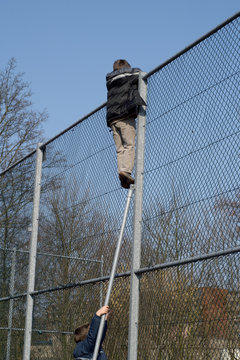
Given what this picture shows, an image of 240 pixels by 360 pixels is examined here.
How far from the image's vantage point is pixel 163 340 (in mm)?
4453

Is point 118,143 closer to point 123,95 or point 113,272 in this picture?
point 123,95

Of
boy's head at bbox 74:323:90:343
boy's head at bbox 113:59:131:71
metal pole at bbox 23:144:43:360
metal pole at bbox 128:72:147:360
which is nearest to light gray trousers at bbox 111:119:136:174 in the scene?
metal pole at bbox 128:72:147:360

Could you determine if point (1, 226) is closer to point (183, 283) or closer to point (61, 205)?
point (61, 205)

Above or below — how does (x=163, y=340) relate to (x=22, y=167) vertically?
below

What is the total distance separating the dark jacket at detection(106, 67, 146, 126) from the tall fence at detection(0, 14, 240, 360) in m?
0.14

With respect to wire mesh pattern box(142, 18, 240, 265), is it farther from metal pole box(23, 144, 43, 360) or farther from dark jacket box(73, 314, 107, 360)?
metal pole box(23, 144, 43, 360)

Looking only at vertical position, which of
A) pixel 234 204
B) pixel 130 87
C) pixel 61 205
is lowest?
pixel 234 204

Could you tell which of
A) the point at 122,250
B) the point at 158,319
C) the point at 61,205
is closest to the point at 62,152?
the point at 61,205

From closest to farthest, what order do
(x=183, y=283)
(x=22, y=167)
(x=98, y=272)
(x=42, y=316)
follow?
(x=183, y=283) < (x=98, y=272) < (x=42, y=316) < (x=22, y=167)

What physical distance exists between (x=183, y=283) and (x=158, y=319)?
39 cm

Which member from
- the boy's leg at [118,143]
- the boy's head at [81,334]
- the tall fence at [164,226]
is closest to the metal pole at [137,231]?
the tall fence at [164,226]

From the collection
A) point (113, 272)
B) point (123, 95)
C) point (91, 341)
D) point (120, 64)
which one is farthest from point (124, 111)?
point (91, 341)

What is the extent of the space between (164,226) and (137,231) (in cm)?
34

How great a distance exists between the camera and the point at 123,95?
17.7 ft
